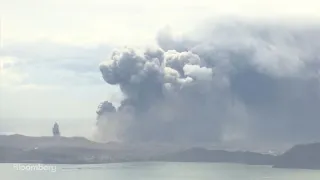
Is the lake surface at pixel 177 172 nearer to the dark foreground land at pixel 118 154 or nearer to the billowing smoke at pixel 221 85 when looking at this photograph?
the dark foreground land at pixel 118 154

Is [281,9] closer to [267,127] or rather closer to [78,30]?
[267,127]

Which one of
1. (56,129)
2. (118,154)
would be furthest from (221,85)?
(56,129)

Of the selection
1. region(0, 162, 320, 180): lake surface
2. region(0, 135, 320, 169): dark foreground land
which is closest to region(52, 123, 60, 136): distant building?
region(0, 135, 320, 169): dark foreground land

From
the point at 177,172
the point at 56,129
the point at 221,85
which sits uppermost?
the point at 221,85

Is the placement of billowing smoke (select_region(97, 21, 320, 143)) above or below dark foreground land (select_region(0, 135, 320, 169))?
above

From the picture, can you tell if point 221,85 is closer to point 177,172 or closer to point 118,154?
point 177,172

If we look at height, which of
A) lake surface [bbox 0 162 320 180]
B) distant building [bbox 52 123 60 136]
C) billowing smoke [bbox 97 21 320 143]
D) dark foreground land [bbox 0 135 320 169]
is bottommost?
lake surface [bbox 0 162 320 180]

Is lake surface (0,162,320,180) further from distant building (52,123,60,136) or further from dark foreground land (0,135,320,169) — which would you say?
distant building (52,123,60,136)
